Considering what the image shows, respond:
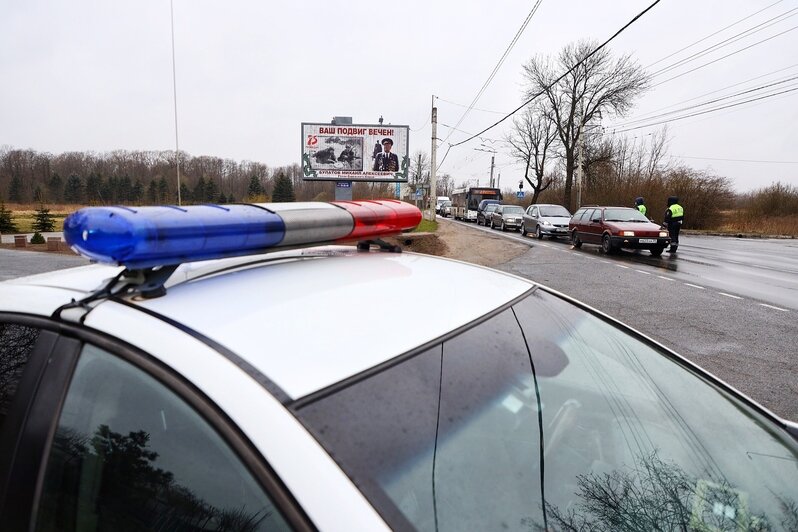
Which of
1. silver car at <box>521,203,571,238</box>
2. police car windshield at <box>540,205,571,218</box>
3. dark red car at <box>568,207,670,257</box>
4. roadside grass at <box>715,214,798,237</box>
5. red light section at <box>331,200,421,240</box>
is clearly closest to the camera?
red light section at <box>331,200,421,240</box>

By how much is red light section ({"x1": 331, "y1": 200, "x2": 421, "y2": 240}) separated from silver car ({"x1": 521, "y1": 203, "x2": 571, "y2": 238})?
21847 mm

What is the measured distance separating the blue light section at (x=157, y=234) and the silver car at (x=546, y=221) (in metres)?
22.9

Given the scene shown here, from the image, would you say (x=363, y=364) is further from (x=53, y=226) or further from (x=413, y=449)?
(x=53, y=226)

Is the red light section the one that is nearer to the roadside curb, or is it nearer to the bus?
the roadside curb

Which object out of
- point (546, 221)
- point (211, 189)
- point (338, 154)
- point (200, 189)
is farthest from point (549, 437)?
point (338, 154)

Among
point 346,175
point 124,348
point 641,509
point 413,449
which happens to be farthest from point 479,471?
point 346,175

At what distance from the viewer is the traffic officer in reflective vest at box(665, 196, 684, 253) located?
54.0 feet

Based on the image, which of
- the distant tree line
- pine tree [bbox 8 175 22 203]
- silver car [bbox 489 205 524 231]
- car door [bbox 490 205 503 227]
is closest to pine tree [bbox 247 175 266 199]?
the distant tree line

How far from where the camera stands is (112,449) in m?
1.02

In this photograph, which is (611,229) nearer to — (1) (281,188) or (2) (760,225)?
(1) (281,188)

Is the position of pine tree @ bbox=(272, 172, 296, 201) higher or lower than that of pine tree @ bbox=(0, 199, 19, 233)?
higher

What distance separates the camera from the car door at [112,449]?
2.81 ft

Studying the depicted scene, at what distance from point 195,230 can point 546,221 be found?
23486 millimetres

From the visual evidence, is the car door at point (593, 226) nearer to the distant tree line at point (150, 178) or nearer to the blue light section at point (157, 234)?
the distant tree line at point (150, 178)
